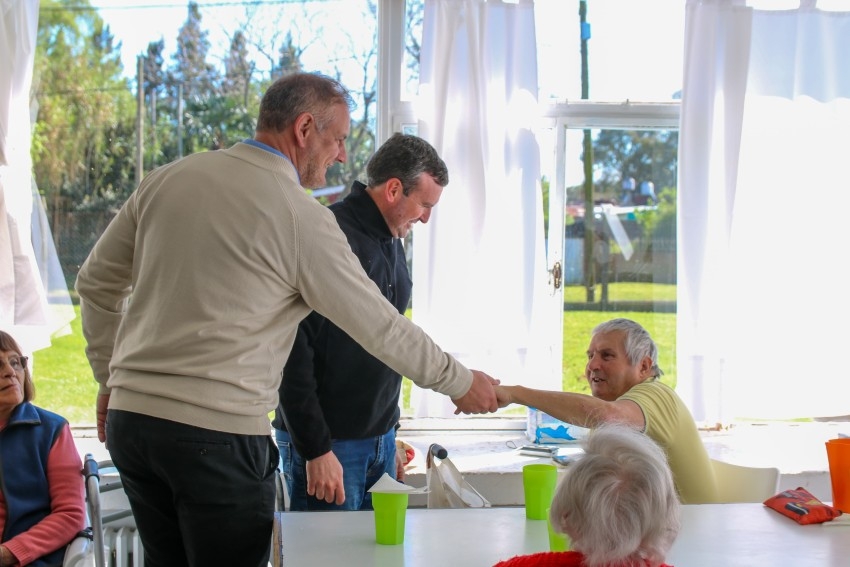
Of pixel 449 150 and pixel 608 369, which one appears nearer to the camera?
pixel 608 369

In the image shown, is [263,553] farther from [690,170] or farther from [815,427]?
[815,427]

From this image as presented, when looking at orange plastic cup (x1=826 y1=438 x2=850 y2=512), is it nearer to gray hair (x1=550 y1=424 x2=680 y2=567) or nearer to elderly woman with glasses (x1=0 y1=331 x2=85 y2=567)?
gray hair (x1=550 y1=424 x2=680 y2=567)

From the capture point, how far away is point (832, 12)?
386 cm

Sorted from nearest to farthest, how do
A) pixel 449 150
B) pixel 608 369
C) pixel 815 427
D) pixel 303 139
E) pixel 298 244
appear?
pixel 298 244
pixel 303 139
pixel 608 369
pixel 449 150
pixel 815 427

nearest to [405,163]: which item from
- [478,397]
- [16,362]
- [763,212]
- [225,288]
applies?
Result: [478,397]

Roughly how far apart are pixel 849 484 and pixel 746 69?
213cm

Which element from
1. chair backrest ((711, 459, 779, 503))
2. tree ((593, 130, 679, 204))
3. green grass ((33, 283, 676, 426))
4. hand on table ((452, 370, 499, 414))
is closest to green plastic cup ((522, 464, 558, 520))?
hand on table ((452, 370, 499, 414))

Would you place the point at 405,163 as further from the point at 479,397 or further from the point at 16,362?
the point at 16,362

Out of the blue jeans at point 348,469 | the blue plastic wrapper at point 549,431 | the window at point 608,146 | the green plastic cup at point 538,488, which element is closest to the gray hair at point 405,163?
the blue jeans at point 348,469

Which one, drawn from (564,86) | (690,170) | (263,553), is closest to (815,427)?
(690,170)

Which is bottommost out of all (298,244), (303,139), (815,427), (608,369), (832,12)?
(815,427)

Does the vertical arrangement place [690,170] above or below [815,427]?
above

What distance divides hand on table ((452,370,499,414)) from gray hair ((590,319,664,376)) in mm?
483

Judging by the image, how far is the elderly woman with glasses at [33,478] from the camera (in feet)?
8.62
